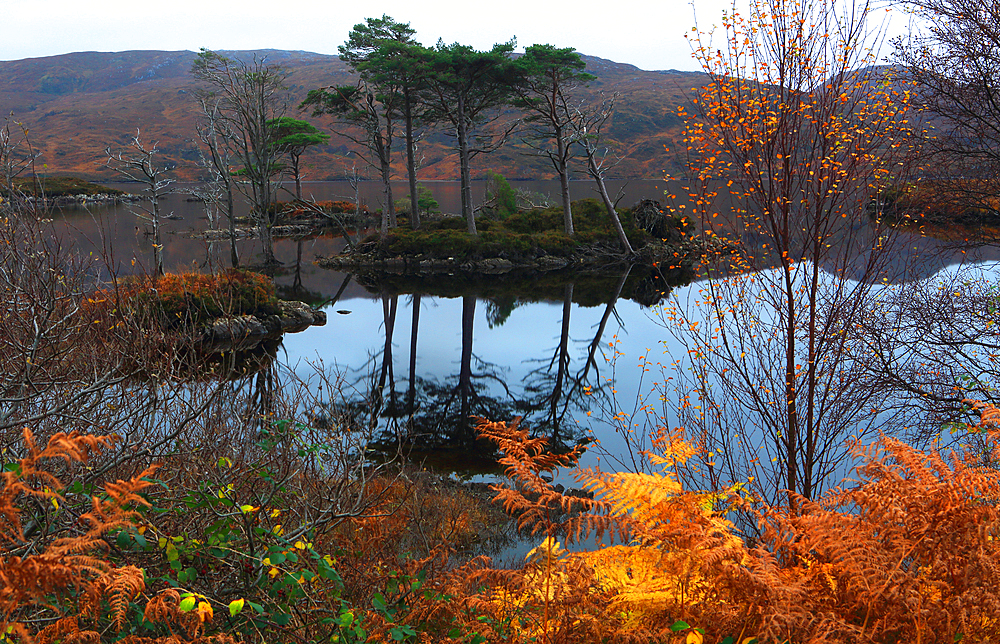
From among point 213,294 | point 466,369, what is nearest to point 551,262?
point 466,369

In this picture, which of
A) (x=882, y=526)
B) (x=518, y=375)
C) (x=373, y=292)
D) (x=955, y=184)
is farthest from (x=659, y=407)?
(x=373, y=292)

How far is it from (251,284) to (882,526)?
668 inches

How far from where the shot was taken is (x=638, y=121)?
151625 millimetres

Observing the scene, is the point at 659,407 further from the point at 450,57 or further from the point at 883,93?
the point at 450,57

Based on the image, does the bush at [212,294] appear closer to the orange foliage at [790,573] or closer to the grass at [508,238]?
the grass at [508,238]

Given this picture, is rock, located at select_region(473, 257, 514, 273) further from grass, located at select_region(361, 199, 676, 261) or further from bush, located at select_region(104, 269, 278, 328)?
bush, located at select_region(104, 269, 278, 328)

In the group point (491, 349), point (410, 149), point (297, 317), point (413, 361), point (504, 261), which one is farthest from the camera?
point (410, 149)

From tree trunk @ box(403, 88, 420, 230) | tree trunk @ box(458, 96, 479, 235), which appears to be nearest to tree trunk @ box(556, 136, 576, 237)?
tree trunk @ box(458, 96, 479, 235)

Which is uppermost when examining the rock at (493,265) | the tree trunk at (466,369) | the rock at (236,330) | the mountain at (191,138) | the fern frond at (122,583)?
the mountain at (191,138)

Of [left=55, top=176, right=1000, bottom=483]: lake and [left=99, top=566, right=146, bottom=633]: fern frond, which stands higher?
[left=99, top=566, right=146, bottom=633]: fern frond

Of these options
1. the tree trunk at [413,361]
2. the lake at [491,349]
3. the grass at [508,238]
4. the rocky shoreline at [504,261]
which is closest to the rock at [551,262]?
the rocky shoreline at [504,261]

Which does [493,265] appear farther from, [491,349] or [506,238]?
[491,349]

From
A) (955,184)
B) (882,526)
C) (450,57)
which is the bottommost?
(882,526)

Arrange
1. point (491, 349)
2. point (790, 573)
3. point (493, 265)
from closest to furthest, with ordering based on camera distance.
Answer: point (790, 573), point (491, 349), point (493, 265)
